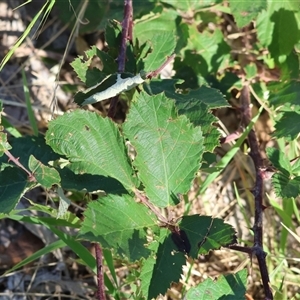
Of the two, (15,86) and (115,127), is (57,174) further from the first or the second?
(15,86)

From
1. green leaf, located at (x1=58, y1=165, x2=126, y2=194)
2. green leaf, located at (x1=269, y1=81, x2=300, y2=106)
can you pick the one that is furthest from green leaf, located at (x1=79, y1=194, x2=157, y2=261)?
green leaf, located at (x1=269, y1=81, x2=300, y2=106)

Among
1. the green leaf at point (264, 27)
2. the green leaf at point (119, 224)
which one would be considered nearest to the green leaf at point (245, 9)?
the green leaf at point (264, 27)

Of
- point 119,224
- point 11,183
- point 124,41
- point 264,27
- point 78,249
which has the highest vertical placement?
point 124,41

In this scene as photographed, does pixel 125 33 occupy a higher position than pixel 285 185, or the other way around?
pixel 125 33

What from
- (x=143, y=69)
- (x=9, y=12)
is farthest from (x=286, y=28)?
(x=9, y=12)

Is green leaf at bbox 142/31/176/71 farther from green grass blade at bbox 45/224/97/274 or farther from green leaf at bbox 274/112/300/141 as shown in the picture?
green grass blade at bbox 45/224/97/274

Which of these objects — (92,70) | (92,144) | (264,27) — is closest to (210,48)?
(264,27)

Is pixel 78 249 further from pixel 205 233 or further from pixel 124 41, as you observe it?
pixel 124 41
